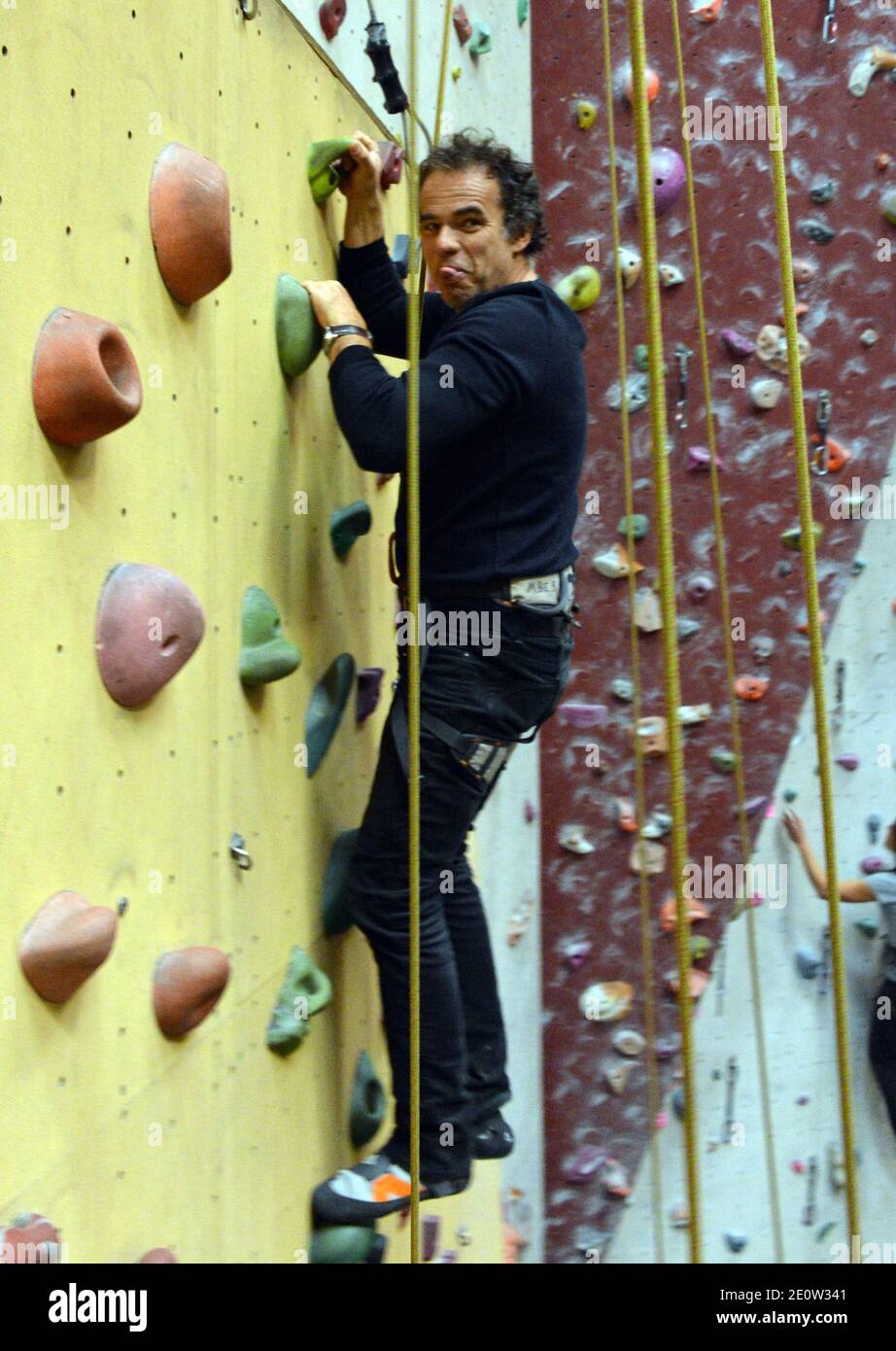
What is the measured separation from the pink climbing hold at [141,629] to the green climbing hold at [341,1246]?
2.53ft

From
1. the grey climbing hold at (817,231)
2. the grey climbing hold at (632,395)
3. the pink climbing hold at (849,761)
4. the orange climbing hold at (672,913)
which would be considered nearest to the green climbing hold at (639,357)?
the grey climbing hold at (632,395)

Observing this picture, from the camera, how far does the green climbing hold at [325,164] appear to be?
1.65m

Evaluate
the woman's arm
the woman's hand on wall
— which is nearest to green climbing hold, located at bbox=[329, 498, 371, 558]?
the woman's hand on wall

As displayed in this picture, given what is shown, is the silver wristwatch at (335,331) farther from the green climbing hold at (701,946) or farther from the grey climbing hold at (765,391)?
the green climbing hold at (701,946)

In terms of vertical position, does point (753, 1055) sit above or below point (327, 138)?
below

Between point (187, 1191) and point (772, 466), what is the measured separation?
79.7 inches

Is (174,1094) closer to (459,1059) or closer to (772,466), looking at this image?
(459,1059)

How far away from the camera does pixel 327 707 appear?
5.71ft

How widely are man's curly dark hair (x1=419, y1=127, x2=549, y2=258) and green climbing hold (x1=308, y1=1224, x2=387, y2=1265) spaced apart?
1.14m

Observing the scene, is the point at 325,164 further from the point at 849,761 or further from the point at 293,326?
the point at 849,761

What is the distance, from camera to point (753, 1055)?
9.61 feet

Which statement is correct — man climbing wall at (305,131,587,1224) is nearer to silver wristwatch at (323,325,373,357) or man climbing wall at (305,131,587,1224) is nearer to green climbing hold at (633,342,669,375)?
silver wristwatch at (323,325,373,357)

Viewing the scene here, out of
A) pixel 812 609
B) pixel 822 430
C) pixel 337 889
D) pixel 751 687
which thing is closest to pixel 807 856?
pixel 751 687

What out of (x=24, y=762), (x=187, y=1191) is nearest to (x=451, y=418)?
(x=24, y=762)
